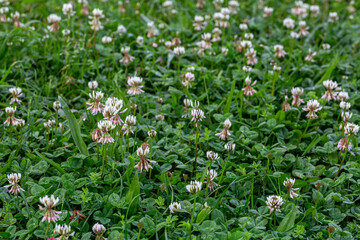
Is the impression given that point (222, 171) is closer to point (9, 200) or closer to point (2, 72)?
point (9, 200)

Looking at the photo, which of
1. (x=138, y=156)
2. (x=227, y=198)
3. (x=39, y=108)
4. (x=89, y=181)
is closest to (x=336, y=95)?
(x=227, y=198)

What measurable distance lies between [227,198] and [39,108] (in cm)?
153

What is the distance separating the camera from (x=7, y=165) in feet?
7.91

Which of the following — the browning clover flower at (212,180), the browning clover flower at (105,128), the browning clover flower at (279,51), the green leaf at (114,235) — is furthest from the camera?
the browning clover flower at (279,51)

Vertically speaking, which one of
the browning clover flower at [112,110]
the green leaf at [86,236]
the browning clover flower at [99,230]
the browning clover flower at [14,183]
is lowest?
the green leaf at [86,236]

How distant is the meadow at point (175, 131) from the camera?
219cm

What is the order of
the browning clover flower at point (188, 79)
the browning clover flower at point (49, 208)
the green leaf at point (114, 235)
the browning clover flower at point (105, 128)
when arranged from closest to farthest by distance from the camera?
the browning clover flower at point (49, 208)
the green leaf at point (114, 235)
the browning clover flower at point (105, 128)
the browning clover flower at point (188, 79)

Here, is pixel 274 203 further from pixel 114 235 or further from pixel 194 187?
pixel 114 235

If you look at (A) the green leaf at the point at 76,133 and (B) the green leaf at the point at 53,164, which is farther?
(A) the green leaf at the point at 76,133

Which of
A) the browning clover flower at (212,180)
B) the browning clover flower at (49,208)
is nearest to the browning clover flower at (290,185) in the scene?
the browning clover flower at (212,180)

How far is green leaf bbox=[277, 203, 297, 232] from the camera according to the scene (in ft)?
7.05

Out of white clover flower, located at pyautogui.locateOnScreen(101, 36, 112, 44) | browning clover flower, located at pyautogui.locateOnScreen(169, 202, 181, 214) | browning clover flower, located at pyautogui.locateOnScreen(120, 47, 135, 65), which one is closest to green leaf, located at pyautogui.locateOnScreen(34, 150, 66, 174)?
browning clover flower, located at pyautogui.locateOnScreen(169, 202, 181, 214)

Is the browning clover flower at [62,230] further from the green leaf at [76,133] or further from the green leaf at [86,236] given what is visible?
the green leaf at [76,133]

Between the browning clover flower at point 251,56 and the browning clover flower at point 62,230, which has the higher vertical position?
the browning clover flower at point 251,56
